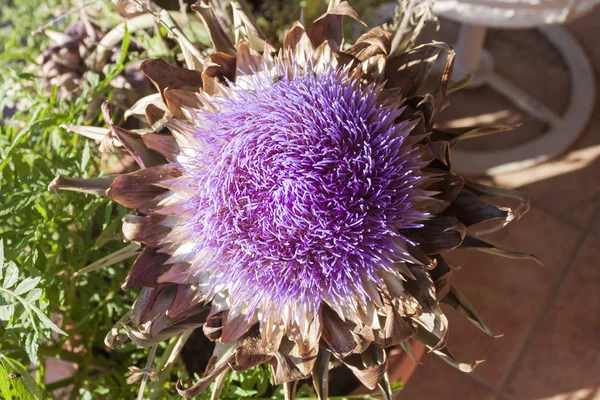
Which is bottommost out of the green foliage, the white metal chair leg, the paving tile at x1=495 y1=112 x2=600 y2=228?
the paving tile at x1=495 y1=112 x2=600 y2=228

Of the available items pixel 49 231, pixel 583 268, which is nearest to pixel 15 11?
pixel 49 231

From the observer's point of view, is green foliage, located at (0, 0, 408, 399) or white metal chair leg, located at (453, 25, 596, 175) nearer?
green foliage, located at (0, 0, 408, 399)

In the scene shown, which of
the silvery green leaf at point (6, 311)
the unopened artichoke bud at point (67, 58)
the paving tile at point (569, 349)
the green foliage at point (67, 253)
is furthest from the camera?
the paving tile at point (569, 349)

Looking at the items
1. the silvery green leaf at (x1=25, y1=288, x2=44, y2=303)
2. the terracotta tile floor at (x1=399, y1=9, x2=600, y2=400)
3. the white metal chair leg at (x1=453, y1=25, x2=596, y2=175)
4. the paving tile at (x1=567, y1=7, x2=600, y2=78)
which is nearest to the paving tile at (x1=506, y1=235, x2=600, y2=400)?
the terracotta tile floor at (x1=399, y1=9, x2=600, y2=400)

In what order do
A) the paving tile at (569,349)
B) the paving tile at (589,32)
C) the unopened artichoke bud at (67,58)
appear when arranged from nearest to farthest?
the unopened artichoke bud at (67,58), the paving tile at (569,349), the paving tile at (589,32)

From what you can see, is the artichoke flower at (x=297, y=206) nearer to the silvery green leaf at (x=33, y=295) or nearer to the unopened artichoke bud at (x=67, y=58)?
the silvery green leaf at (x=33, y=295)

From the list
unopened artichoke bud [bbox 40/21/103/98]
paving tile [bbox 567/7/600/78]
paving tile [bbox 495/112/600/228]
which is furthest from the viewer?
paving tile [bbox 567/7/600/78]

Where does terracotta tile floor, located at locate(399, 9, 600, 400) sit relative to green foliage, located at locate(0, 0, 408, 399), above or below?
below

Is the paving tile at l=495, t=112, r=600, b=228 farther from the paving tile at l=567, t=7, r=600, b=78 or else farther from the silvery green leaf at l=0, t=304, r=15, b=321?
the silvery green leaf at l=0, t=304, r=15, b=321

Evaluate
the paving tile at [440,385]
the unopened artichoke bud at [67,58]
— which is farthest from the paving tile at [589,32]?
the unopened artichoke bud at [67,58]
